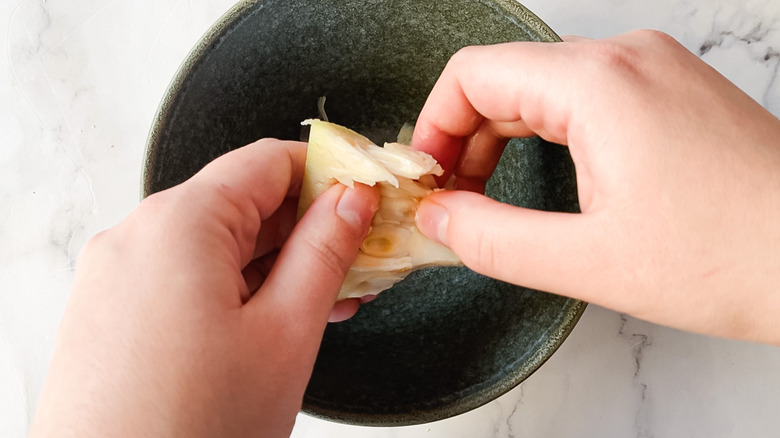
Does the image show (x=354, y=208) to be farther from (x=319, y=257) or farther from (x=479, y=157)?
(x=479, y=157)

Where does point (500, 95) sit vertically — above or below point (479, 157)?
above

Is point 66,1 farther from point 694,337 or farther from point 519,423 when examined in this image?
point 694,337

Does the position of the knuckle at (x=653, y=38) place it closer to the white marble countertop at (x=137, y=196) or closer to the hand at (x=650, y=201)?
the hand at (x=650, y=201)

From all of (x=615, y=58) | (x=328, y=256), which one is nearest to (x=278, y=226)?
(x=328, y=256)

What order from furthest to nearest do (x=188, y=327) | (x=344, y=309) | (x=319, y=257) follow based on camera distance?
(x=344, y=309)
(x=319, y=257)
(x=188, y=327)

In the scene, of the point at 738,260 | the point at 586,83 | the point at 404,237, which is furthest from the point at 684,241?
the point at 404,237

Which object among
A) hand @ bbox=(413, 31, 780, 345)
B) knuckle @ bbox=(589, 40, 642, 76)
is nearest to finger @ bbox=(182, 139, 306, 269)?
hand @ bbox=(413, 31, 780, 345)
